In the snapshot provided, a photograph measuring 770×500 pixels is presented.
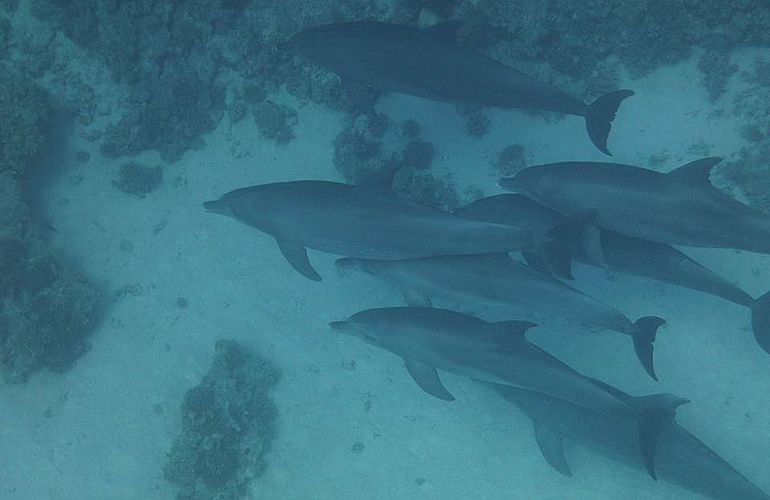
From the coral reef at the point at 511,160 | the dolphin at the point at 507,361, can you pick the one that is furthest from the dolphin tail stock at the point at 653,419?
the coral reef at the point at 511,160

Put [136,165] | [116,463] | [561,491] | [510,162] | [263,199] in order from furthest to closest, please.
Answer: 1. [136,165]
2. [510,162]
3. [116,463]
4. [561,491]
5. [263,199]

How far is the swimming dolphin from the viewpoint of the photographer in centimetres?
607

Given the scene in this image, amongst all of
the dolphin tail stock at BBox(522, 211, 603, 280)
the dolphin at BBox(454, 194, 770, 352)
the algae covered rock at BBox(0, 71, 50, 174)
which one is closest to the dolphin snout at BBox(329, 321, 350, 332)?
the dolphin at BBox(454, 194, 770, 352)

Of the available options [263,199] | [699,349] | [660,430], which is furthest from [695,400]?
[263,199]

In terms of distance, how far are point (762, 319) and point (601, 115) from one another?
3555 mm

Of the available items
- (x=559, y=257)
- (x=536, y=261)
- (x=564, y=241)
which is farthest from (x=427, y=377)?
(x=564, y=241)

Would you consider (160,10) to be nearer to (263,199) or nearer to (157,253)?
(157,253)

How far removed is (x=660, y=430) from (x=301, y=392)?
17.2ft

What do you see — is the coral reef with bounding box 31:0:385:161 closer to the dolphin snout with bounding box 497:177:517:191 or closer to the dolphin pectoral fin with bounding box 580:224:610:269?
the dolphin snout with bounding box 497:177:517:191

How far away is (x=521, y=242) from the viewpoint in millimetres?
6281

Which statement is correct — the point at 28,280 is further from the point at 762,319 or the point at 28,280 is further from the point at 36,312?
the point at 762,319

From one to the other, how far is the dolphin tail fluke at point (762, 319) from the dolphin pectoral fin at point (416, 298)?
433 centimetres

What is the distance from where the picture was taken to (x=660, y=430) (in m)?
6.72

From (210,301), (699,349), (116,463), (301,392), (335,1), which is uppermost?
(335,1)
